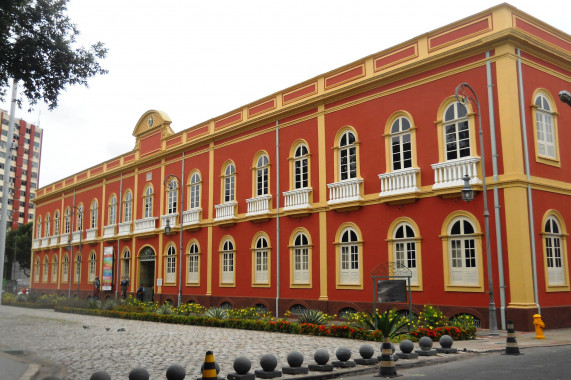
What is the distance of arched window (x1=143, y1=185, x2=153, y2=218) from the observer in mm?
35719

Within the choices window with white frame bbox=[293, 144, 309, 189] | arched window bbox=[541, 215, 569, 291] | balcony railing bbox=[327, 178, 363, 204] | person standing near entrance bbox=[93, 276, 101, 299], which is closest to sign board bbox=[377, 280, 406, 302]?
arched window bbox=[541, 215, 569, 291]

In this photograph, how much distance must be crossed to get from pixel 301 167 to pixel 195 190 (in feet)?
29.8

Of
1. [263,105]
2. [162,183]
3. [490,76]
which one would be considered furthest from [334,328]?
[162,183]

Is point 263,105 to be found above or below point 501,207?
above

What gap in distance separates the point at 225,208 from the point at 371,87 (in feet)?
35.3

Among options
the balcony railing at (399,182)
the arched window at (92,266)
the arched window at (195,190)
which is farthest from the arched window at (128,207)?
the balcony railing at (399,182)

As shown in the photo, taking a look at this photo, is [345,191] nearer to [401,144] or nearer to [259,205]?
[401,144]

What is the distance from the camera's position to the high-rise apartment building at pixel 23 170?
A: 95.0 meters

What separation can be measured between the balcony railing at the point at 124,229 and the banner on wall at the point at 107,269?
4.78ft

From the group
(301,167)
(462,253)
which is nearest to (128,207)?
(301,167)

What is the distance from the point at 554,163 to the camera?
19062 millimetres

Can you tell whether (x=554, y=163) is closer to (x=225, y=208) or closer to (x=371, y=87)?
(x=371, y=87)

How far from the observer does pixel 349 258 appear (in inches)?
875

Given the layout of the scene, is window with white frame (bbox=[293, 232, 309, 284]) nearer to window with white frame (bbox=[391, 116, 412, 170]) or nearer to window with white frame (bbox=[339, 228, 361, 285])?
window with white frame (bbox=[339, 228, 361, 285])
